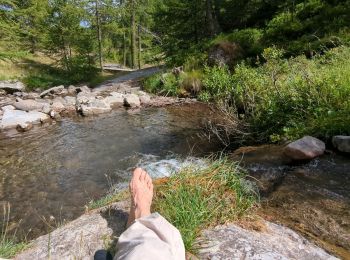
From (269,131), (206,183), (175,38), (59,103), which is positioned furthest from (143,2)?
(206,183)

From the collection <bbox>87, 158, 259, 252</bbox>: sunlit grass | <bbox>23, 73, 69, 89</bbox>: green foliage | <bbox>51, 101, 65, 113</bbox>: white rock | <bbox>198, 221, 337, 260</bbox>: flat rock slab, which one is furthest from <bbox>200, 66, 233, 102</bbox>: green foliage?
<bbox>23, 73, 69, 89</bbox>: green foliage

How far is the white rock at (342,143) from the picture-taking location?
4.81m

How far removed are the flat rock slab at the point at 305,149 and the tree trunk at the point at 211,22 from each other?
12.4 metres

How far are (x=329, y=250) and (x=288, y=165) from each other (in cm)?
218

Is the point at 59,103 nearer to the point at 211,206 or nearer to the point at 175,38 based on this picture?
the point at 175,38

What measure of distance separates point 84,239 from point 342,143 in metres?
3.94

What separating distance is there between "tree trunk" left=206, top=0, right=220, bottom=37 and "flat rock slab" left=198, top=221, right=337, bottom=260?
1467 cm

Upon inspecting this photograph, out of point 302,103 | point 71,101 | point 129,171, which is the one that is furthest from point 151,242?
point 71,101

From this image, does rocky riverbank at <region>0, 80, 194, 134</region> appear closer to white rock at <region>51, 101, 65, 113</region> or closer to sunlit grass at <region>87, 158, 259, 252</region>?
white rock at <region>51, 101, 65, 113</region>

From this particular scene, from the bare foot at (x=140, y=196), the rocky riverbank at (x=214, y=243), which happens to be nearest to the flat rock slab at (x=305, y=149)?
the rocky riverbank at (x=214, y=243)

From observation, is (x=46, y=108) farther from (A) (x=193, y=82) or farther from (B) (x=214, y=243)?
(B) (x=214, y=243)

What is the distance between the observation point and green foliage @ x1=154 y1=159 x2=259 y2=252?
277 centimetres

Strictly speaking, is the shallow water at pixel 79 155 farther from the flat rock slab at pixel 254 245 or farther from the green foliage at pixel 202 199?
the flat rock slab at pixel 254 245

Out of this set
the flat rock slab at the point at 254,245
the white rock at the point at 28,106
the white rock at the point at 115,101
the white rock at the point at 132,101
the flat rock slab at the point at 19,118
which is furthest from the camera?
the white rock at the point at 115,101
